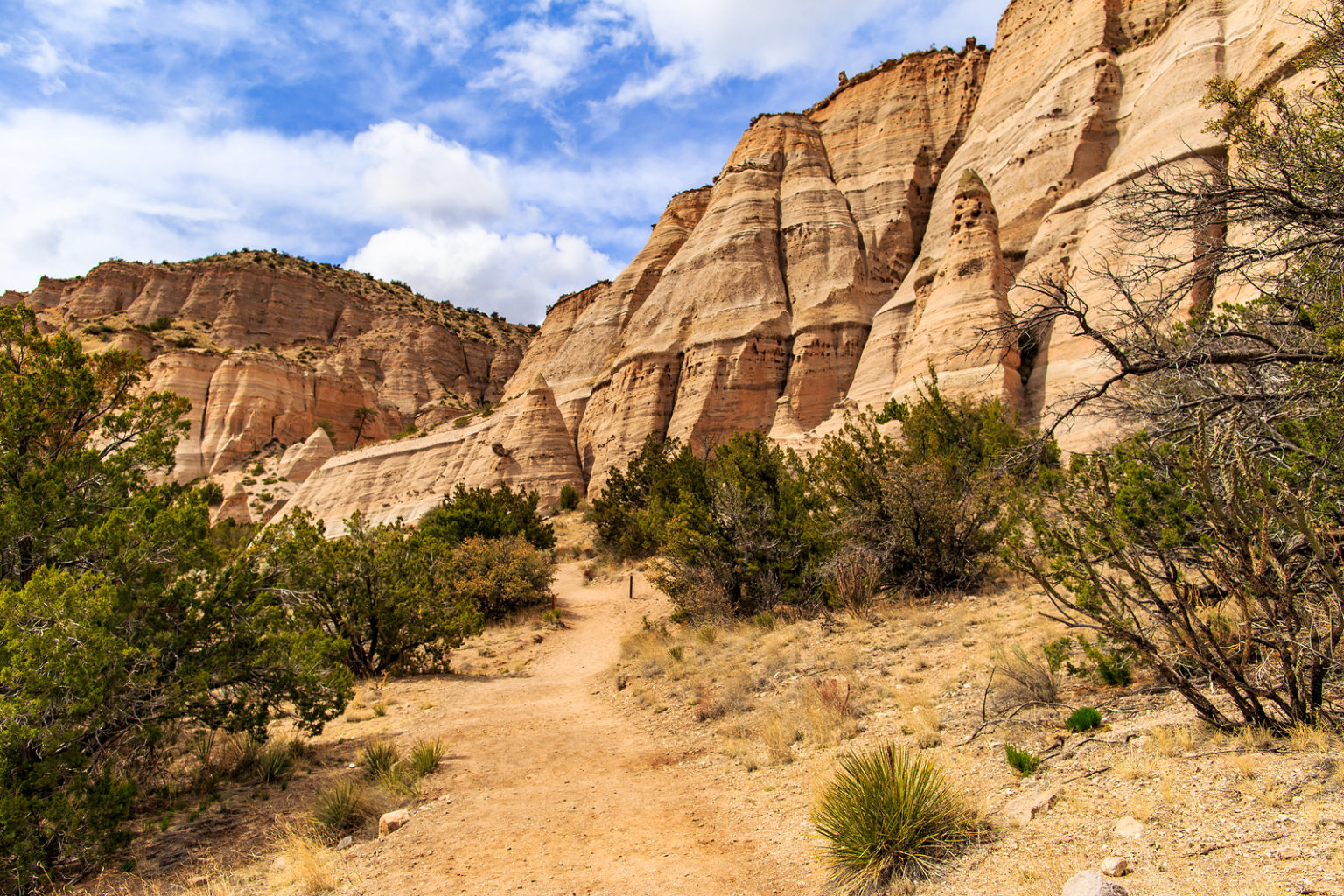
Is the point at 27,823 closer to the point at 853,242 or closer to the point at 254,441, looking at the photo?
the point at 853,242

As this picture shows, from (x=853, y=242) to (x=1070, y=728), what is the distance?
122 ft

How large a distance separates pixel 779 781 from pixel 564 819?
186cm

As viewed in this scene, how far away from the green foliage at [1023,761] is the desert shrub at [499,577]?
45.2 feet

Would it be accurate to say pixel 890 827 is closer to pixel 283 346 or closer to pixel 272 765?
pixel 272 765

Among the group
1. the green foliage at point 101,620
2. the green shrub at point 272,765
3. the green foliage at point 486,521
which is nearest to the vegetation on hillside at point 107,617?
the green foliage at point 101,620

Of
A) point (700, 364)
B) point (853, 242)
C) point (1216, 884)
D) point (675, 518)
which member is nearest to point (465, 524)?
point (675, 518)

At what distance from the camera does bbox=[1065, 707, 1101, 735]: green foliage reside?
199 inches

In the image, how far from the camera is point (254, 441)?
1959 inches

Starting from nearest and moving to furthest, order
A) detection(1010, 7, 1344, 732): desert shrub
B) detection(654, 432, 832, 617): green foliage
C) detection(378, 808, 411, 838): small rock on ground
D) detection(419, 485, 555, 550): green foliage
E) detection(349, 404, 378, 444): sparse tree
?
detection(1010, 7, 1344, 732): desert shrub
detection(378, 808, 411, 838): small rock on ground
detection(654, 432, 832, 617): green foliage
detection(419, 485, 555, 550): green foliage
detection(349, 404, 378, 444): sparse tree

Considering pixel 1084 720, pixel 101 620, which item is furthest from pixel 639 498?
pixel 1084 720

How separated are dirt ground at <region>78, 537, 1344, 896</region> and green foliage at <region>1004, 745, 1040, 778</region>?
9 centimetres

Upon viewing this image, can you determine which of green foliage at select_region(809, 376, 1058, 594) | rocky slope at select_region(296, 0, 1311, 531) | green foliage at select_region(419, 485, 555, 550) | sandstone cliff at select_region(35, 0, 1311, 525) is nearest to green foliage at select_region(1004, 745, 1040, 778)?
green foliage at select_region(809, 376, 1058, 594)

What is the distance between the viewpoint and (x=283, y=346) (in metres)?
68.4

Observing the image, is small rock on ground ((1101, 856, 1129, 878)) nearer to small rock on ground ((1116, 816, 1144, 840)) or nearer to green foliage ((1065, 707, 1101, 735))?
small rock on ground ((1116, 816, 1144, 840))
